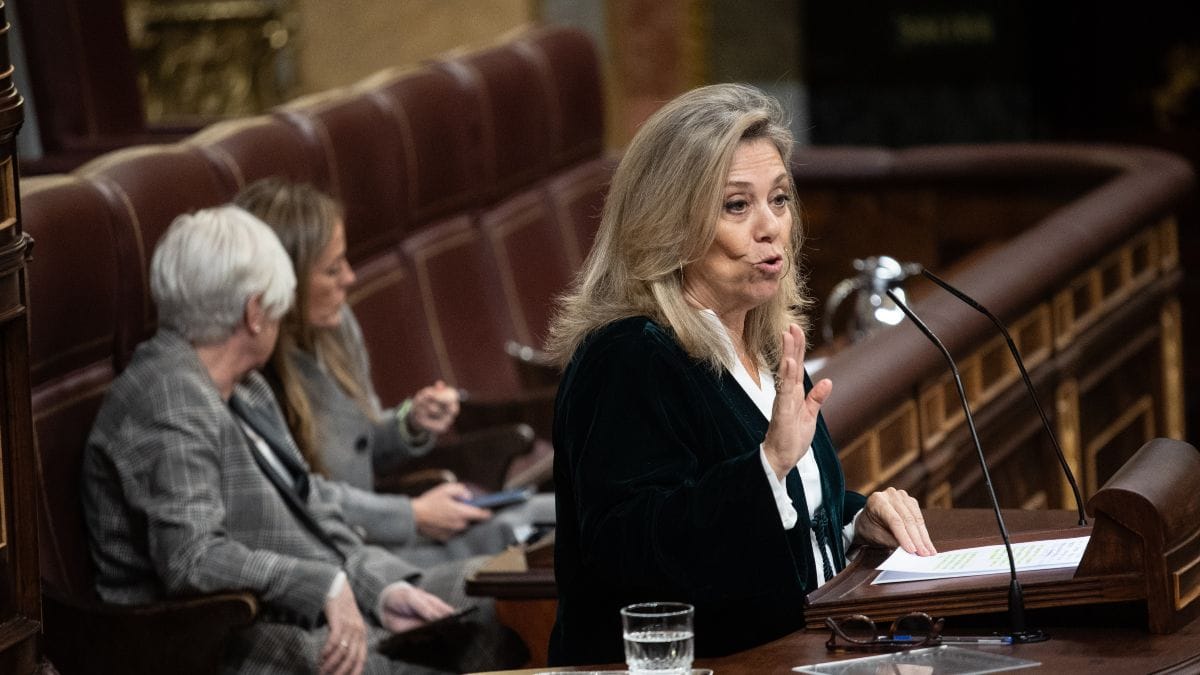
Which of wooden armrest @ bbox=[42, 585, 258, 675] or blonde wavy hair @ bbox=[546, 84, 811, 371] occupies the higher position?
blonde wavy hair @ bbox=[546, 84, 811, 371]

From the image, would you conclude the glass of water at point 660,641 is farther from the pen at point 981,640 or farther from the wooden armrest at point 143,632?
the wooden armrest at point 143,632

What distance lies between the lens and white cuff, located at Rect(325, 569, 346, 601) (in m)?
3.17

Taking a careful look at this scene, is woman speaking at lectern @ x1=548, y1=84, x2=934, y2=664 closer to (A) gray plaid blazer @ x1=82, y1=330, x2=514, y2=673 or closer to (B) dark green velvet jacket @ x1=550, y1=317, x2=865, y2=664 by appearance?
(B) dark green velvet jacket @ x1=550, y1=317, x2=865, y2=664

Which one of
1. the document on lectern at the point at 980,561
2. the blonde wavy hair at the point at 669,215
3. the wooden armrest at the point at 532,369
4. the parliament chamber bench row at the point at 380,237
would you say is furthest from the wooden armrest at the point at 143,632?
the wooden armrest at the point at 532,369

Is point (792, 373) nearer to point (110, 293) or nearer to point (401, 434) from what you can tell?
point (110, 293)

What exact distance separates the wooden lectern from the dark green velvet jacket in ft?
0.30

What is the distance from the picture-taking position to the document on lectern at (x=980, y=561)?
83.0 inches

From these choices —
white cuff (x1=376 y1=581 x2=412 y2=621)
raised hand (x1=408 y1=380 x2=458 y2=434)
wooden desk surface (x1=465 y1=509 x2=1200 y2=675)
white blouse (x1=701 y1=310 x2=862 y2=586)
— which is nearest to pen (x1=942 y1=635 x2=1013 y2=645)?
wooden desk surface (x1=465 y1=509 x2=1200 y2=675)

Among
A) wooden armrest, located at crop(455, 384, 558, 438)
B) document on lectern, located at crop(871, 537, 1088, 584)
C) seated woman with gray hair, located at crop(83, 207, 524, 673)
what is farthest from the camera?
wooden armrest, located at crop(455, 384, 558, 438)

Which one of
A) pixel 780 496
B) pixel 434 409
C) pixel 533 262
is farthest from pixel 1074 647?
pixel 533 262

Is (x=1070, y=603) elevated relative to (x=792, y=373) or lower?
lower

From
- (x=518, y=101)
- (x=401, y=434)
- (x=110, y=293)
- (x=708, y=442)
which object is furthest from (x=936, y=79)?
(x=708, y=442)

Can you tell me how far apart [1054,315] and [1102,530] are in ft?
8.78

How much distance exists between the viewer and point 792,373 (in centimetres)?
197
